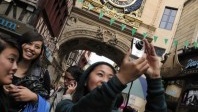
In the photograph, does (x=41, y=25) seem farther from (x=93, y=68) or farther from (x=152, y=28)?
(x=93, y=68)

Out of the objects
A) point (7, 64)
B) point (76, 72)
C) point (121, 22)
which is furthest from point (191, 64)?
point (121, 22)

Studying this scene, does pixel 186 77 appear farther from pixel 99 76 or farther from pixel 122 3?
pixel 122 3

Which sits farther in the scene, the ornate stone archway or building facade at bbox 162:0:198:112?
the ornate stone archway

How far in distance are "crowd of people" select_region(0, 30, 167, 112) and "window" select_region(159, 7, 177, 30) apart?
19428mm

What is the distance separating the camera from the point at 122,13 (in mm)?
21531

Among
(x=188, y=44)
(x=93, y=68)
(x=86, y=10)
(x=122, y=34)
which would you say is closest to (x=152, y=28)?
(x=122, y=34)

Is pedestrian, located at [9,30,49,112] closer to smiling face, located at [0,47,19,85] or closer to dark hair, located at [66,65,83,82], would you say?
smiling face, located at [0,47,19,85]

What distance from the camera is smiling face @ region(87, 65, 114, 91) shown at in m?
2.41

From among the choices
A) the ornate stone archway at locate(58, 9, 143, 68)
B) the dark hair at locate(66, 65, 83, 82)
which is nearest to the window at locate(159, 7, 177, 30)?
the ornate stone archway at locate(58, 9, 143, 68)

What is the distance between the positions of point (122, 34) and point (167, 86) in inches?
366

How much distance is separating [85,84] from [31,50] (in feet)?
3.64

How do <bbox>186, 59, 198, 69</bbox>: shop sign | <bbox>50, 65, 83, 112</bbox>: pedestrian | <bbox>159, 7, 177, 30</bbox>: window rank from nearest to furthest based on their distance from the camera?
<bbox>50, 65, 83, 112</bbox>: pedestrian, <bbox>186, 59, 198, 69</bbox>: shop sign, <bbox>159, 7, 177, 30</bbox>: window

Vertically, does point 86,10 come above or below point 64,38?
above

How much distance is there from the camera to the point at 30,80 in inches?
121
